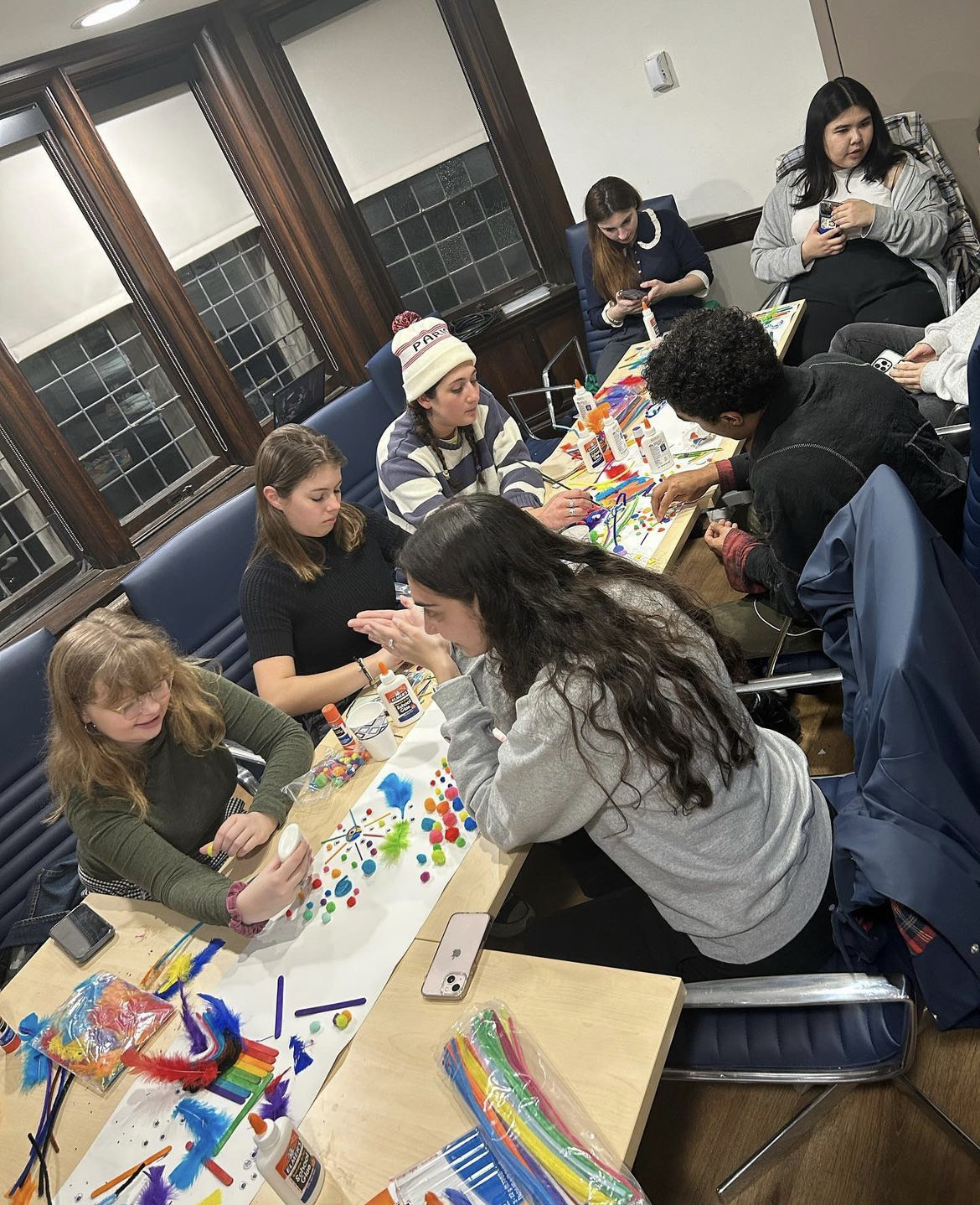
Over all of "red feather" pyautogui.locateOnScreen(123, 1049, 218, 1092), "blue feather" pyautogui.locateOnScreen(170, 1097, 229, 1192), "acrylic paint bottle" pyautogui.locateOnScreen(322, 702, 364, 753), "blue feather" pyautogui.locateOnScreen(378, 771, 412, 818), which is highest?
"acrylic paint bottle" pyautogui.locateOnScreen(322, 702, 364, 753)

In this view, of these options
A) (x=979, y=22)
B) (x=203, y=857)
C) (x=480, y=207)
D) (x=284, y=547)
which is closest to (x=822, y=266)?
(x=979, y=22)

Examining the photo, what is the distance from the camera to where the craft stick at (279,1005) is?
146 centimetres

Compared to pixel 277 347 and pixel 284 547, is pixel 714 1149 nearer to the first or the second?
pixel 284 547

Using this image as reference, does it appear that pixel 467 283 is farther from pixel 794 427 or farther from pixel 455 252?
pixel 794 427

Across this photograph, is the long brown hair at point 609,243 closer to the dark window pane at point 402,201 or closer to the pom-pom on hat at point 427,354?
the dark window pane at point 402,201

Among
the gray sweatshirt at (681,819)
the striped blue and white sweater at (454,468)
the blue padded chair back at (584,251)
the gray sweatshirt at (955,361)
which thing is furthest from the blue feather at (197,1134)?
the blue padded chair back at (584,251)

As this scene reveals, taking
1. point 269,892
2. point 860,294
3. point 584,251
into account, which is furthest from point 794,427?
point 584,251

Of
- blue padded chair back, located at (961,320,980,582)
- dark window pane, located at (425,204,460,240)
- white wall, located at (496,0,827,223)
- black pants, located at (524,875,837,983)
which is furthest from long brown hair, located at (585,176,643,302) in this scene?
black pants, located at (524,875,837,983)

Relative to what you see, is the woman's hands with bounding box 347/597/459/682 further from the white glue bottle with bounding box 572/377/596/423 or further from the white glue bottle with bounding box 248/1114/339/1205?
the white glue bottle with bounding box 572/377/596/423

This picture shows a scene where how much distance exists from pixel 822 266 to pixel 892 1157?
314 centimetres

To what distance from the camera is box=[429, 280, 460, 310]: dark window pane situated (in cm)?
509

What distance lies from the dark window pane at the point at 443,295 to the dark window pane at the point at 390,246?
0.78 ft

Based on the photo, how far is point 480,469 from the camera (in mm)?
3068

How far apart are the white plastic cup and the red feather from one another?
0.70 meters
